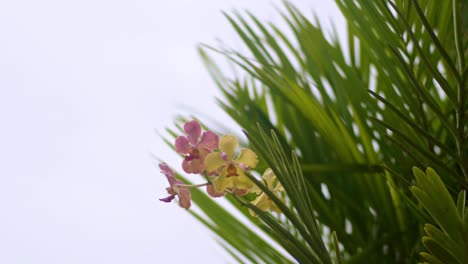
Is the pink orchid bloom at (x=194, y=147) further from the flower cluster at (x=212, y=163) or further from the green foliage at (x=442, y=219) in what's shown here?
the green foliage at (x=442, y=219)

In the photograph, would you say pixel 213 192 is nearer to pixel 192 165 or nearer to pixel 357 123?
pixel 192 165

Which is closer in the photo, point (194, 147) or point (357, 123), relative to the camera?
point (194, 147)

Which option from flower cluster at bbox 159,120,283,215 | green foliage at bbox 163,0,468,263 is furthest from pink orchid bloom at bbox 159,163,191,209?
green foliage at bbox 163,0,468,263

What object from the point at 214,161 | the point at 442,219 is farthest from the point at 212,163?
the point at 442,219

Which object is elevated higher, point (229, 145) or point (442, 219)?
point (229, 145)

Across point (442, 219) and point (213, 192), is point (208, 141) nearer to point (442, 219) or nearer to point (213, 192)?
point (213, 192)
